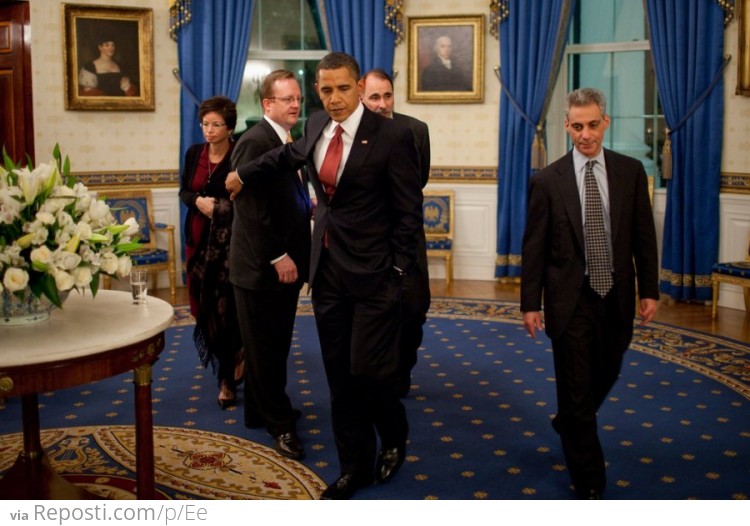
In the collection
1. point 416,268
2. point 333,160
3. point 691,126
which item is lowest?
point 416,268

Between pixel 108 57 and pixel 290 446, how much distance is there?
18.0 ft

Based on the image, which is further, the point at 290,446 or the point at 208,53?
the point at 208,53

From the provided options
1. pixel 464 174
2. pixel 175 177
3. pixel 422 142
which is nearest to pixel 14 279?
pixel 422 142

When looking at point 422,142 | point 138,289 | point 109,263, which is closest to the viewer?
point 109,263

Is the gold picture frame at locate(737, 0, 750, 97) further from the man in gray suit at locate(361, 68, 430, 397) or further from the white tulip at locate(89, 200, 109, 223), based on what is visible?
the white tulip at locate(89, 200, 109, 223)

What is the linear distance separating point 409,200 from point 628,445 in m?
1.69

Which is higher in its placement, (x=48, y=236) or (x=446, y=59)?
(x=446, y=59)

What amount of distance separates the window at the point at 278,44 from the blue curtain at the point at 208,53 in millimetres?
477

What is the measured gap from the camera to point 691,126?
25.3ft

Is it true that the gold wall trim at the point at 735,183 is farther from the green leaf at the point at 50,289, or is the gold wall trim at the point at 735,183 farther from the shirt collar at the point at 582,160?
the green leaf at the point at 50,289

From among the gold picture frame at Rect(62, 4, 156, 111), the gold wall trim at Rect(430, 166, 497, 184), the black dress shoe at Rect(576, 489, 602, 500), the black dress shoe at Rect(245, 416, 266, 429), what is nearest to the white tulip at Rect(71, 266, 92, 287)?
the black dress shoe at Rect(245, 416, 266, 429)

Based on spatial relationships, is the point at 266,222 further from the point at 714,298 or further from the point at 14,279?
the point at 714,298

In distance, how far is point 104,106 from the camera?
8.34m

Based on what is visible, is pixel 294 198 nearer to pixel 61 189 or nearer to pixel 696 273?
pixel 61 189
